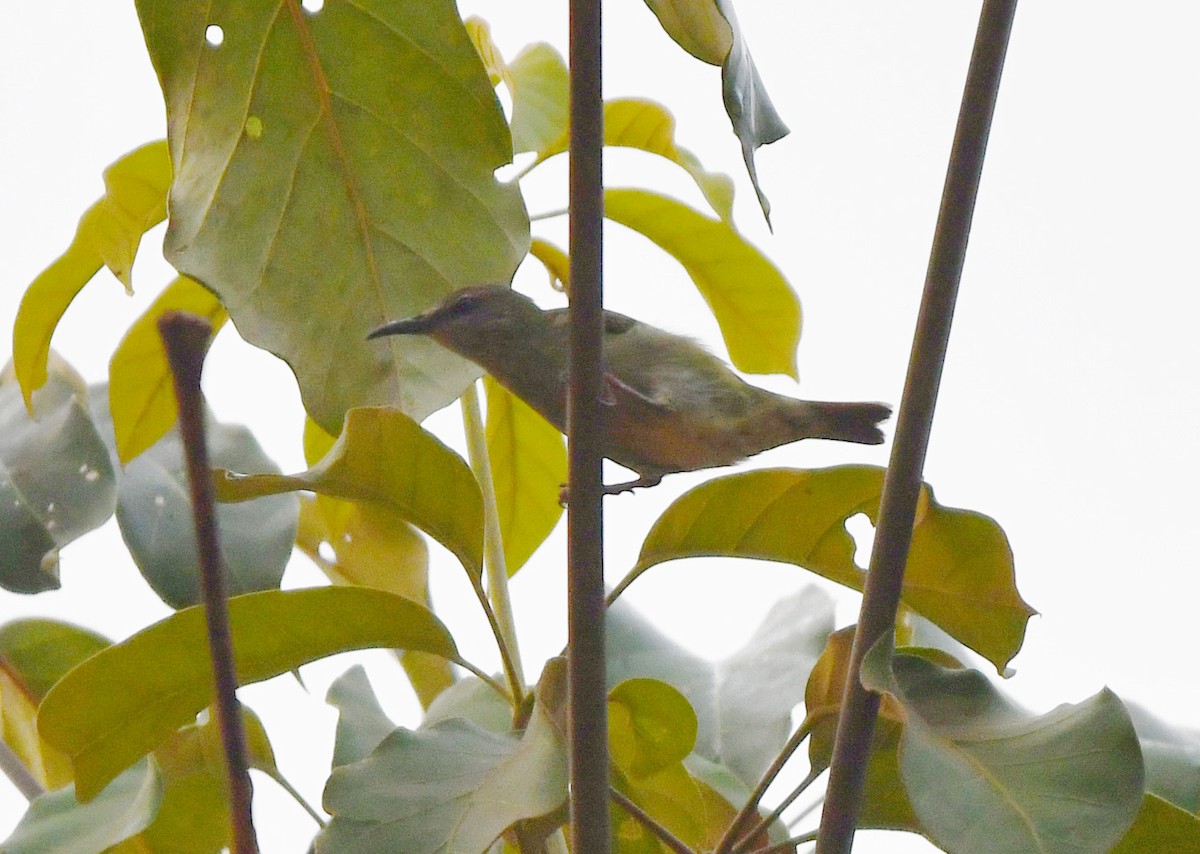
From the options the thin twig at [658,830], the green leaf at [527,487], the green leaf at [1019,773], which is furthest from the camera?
the green leaf at [527,487]

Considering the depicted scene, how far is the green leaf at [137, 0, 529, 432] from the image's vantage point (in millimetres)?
1405

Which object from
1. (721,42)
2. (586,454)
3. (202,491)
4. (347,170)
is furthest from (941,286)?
(347,170)

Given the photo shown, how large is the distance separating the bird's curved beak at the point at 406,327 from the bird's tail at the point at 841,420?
0.66 m

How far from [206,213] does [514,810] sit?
0.70 m

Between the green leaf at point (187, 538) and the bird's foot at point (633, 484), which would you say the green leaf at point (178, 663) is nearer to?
the green leaf at point (187, 538)

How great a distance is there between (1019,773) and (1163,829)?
0.79 ft

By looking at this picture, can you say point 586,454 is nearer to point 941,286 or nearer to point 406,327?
point 941,286

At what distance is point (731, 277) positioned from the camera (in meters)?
1.90

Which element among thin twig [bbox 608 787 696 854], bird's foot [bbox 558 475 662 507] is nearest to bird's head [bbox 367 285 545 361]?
bird's foot [bbox 558 475 662 507]

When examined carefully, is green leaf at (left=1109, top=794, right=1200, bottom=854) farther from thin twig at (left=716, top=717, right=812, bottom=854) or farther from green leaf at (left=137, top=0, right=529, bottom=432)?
green leaf at (left=137, top=0, right=529, bottom=432)

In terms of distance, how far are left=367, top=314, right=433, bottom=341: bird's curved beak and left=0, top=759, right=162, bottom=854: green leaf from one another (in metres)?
0.52

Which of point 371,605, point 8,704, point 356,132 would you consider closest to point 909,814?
point 371,605

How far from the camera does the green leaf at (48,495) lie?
5.46 feet

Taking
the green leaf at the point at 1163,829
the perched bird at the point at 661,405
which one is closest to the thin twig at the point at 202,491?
the green leaf at the point at 1163,829
